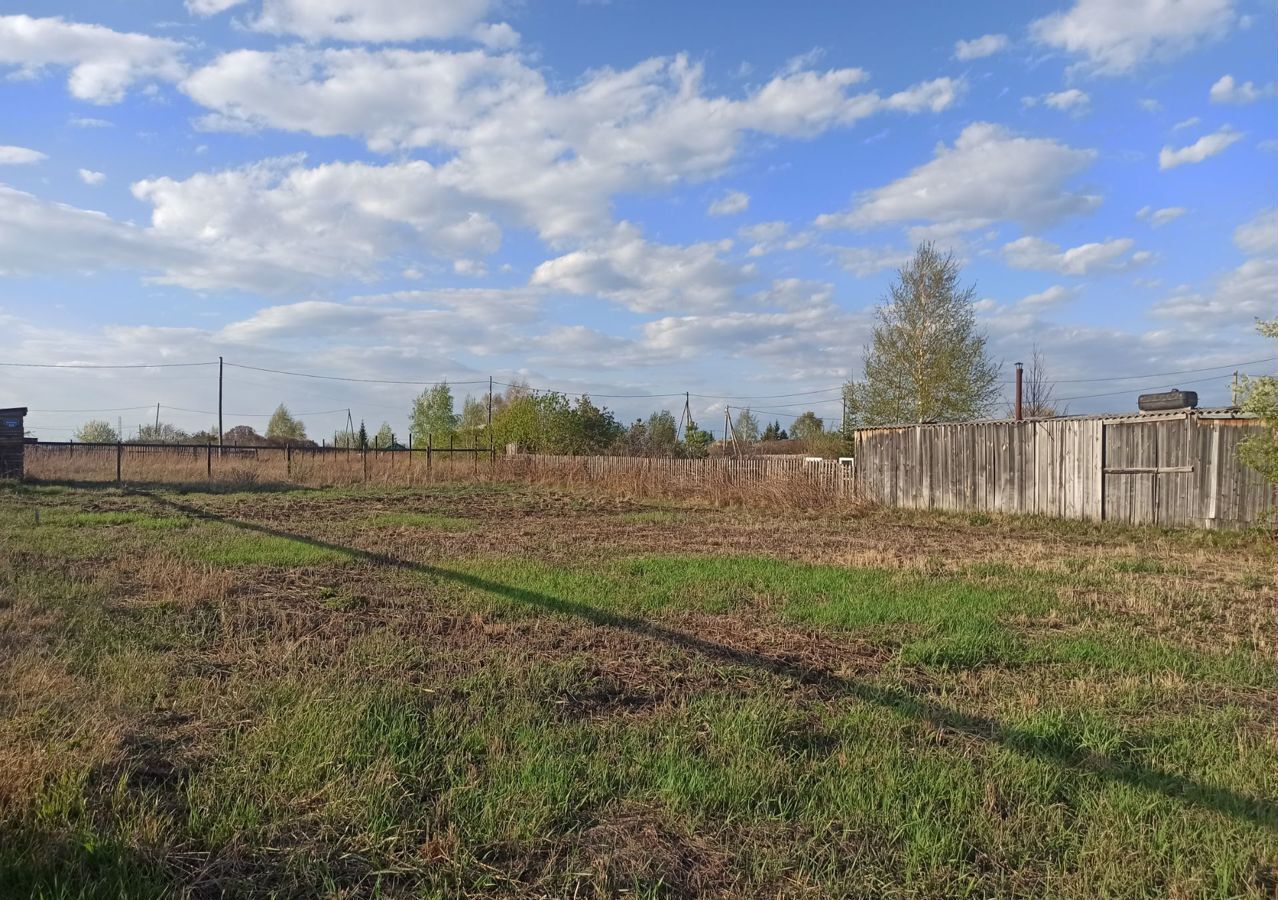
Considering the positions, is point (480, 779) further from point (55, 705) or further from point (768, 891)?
point (55, 705)

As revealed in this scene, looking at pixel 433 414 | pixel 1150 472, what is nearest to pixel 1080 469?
pixel 1150 472

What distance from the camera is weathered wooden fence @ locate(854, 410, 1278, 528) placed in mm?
14469

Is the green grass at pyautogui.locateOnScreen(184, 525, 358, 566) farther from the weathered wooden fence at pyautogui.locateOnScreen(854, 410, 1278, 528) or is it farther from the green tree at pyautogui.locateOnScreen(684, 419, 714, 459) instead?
the green tree at pyautogui.locateOnScreen(684, 419, 714, 459)

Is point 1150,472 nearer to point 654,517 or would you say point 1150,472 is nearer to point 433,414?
point 654,517

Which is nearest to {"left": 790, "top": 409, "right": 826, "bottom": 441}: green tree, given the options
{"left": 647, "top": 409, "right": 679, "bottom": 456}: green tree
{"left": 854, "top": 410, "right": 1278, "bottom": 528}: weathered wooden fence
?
{"left": 647, "top": 409, "right": 679, "bottom": 456}: green tree

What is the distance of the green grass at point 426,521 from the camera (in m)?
→ 14.6

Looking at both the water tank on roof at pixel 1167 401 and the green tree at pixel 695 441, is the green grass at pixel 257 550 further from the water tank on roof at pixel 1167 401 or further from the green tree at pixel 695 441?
the green tree at pixel 695 441

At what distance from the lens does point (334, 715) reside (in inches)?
164

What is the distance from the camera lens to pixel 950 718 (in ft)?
14.6

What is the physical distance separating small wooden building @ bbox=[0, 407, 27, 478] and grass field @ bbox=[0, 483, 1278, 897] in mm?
20037

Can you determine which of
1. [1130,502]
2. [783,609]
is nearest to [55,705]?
[783,609]

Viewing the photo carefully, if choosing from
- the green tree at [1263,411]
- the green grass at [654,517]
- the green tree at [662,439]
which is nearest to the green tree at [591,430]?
the green tree at [662,439]

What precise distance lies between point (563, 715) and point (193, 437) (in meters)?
69.7

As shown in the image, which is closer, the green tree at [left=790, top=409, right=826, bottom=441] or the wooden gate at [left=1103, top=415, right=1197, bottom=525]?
the wooden gate at [left=1103, top=415, right=1197, bottom=525]
